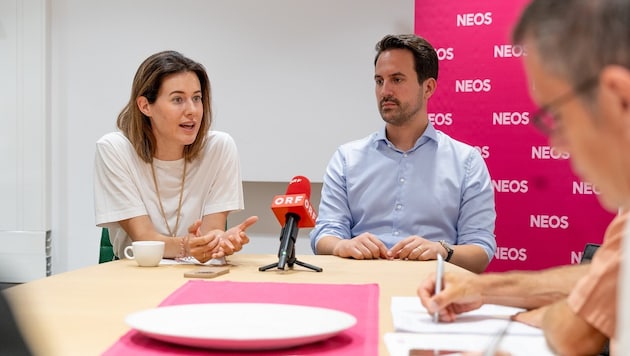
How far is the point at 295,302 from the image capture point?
1688 millimetres

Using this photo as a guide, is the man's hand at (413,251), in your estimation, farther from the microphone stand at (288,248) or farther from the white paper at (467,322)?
the white paper at (467,322)

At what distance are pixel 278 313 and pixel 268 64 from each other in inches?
129

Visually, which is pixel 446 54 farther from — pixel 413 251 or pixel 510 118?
pixel 413 251

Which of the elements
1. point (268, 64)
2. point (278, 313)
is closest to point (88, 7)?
point (268, 64)

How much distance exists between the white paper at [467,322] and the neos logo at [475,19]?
9.13ft

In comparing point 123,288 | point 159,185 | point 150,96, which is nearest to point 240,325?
point 123,288

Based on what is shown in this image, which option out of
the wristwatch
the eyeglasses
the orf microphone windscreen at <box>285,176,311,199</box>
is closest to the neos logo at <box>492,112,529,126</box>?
the wristwatch

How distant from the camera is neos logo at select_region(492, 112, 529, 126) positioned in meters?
3.96

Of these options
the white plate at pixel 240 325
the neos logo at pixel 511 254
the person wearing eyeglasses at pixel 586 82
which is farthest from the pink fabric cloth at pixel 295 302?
the neos logo at pixel 511 254

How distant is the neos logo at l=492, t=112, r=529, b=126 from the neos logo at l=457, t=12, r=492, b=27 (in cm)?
52

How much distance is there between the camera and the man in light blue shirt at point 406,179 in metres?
3.23

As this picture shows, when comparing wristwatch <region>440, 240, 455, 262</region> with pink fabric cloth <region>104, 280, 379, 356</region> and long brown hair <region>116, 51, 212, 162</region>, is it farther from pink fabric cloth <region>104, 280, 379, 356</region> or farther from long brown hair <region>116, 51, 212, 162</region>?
long brown hair <region>116, 51, 212, 162</region>

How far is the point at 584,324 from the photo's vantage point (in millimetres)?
1188

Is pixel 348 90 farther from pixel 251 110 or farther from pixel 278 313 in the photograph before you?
pixel 278 313
